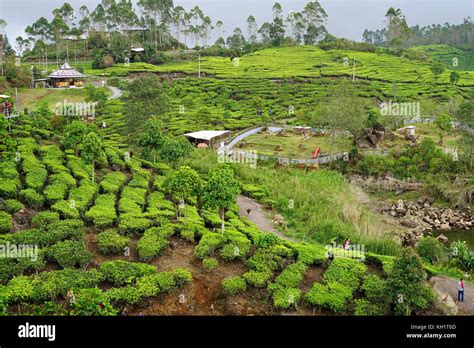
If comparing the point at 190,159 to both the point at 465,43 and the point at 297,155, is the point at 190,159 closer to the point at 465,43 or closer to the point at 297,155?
the point at 297,155

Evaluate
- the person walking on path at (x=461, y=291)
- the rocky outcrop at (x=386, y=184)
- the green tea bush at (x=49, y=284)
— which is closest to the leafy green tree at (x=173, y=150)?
the green tea bush at (x=49, y=284)

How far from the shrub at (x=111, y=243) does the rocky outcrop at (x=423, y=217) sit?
661 inches

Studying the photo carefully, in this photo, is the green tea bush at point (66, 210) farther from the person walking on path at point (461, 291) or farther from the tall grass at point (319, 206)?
the person walking on path at point (461, 291)

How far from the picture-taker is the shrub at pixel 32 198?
839 inches

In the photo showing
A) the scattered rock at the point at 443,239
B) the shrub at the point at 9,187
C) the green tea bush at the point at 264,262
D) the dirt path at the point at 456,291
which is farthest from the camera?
the scattered rock at the point at 443,239

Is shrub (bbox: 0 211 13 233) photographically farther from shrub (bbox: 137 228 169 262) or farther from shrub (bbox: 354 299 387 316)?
shrub (bbox: 354 299 387 316)

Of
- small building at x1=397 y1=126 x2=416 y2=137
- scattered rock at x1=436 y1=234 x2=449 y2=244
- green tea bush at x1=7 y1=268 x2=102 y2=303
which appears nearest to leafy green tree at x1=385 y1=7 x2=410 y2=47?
small building at x1=397 y1=126 x2=416 y2=137

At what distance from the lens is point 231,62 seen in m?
85.2

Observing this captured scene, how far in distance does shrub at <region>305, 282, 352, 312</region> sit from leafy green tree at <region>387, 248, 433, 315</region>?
1.64 m

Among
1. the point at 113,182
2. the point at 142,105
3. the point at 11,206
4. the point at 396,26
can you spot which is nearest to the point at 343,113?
the point at 142,105

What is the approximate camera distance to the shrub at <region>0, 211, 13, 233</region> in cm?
1841

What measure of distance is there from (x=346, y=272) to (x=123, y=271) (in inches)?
334

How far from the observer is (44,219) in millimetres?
19672
